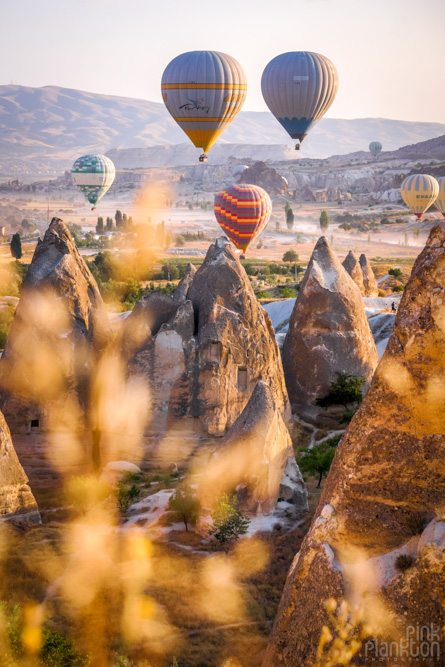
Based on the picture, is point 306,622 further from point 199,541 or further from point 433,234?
point 199,541

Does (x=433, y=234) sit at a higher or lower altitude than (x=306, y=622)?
higher

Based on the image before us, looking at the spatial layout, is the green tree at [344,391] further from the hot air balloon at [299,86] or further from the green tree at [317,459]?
the hot air balloon at [299,86]

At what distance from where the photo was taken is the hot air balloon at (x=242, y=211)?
1775 inches

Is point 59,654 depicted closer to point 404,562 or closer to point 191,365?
point 404,562

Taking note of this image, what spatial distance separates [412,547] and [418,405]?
1.34 metres

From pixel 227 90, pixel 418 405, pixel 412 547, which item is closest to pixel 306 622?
pixel 412 547

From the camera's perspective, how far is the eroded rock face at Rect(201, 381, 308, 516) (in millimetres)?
12812

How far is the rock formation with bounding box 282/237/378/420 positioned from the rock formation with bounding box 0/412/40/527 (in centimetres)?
993

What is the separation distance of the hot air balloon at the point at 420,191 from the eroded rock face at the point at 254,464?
6050 cm

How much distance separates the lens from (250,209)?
4509 cm

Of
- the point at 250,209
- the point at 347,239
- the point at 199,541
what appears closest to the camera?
the point at 199,541

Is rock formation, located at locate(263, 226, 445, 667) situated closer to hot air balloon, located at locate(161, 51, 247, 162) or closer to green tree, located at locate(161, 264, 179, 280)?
hot air balloon, located at locate(161, 51, 247, 162)

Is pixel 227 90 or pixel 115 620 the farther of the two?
pixel 227 90

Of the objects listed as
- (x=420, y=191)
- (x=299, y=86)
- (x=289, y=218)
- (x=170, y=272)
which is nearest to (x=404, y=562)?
(x=299, y=86)
